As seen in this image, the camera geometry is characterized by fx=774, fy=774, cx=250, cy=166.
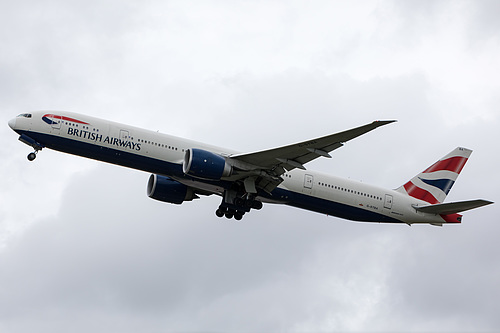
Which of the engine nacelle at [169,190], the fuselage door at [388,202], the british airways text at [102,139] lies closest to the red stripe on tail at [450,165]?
the fuselage door at [388,202]

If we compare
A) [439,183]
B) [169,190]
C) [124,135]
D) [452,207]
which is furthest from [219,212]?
[439,183]

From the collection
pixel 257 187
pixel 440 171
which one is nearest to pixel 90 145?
pixel 257 187

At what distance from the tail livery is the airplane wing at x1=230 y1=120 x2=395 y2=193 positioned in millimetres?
10849

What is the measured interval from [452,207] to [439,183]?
530 centimetres

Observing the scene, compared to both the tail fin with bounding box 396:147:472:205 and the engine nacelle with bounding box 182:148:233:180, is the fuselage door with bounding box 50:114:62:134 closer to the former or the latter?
the engine nacelle with bounding box 182:148:233:180

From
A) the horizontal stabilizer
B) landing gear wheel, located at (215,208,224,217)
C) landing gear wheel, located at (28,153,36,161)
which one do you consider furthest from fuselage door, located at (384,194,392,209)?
landing gear wheel, located at (28,153,36,161)

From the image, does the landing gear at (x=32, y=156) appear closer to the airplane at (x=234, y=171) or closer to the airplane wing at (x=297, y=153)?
the airplane at (x=234, y=171)

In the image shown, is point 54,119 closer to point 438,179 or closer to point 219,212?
point 219,212

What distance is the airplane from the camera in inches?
1734

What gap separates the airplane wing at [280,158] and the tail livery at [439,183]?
35.6 feet

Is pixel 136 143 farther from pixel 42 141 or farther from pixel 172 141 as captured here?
pixel 42 141

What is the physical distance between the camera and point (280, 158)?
44.7 metres

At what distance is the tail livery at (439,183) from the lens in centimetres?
5109

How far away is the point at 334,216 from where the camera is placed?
49.7 metres
